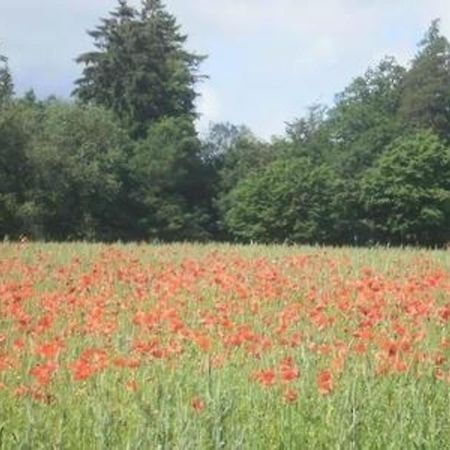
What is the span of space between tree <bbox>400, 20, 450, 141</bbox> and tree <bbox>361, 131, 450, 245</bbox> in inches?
379

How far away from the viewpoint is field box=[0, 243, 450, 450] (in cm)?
380

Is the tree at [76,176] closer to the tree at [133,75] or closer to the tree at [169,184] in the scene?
the tree at [169,184]

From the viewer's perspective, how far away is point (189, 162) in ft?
190

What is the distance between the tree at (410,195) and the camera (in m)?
53.2

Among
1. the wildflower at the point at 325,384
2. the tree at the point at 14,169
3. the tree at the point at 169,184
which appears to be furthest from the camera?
the tree at the point at 169,184

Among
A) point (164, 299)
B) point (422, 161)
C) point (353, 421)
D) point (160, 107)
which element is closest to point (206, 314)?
point (164, 299)

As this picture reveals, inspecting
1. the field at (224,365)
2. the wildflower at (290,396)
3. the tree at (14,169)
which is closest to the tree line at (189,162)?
the tree at (14,169)

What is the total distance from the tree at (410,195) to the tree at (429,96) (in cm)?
962

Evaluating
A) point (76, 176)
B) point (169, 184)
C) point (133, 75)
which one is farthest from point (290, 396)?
point (133, 75)

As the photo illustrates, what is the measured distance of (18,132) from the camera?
4566 cm

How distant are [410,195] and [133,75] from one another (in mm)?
22330

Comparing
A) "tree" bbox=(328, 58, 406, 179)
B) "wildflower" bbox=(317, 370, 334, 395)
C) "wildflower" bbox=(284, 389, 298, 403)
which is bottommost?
"wildflower" bbox=(284, 389, 298, 403)

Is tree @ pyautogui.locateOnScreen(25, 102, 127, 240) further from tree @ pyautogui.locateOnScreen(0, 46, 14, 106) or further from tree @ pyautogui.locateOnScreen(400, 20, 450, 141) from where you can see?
tree @ pyautogui.locateOnScreen(400, 20, 450, 141)

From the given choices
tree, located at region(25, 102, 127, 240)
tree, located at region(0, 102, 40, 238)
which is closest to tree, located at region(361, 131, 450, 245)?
tree, located at region(25, 102, 127, 240)
